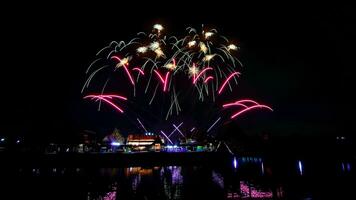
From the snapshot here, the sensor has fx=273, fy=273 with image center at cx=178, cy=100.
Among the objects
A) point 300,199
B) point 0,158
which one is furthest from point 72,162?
point 300,199

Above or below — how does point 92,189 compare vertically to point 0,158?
below

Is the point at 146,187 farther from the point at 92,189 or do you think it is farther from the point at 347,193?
the point at 347,193

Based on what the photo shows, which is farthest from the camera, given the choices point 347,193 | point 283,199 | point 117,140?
point 117,140

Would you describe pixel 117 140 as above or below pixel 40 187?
above

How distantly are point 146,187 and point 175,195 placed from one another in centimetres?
472

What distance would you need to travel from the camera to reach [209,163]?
47.7 meters

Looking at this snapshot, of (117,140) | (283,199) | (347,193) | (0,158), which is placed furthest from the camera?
(117,140)

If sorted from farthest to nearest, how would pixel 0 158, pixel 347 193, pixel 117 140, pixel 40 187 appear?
1. pixel 117 140
2. pixel 0 158
3. pixel 40 187
4. pixel 347 193

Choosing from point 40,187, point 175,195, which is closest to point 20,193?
point 40,187

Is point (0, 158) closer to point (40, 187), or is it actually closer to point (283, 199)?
point (40, 187)

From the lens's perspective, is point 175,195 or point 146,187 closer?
point 175,195

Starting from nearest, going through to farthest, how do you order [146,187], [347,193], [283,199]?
1. [283,199]
2. [347,193]
3. [146,187]

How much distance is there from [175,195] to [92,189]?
29.0ft

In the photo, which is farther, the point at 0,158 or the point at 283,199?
the point at 0,158
